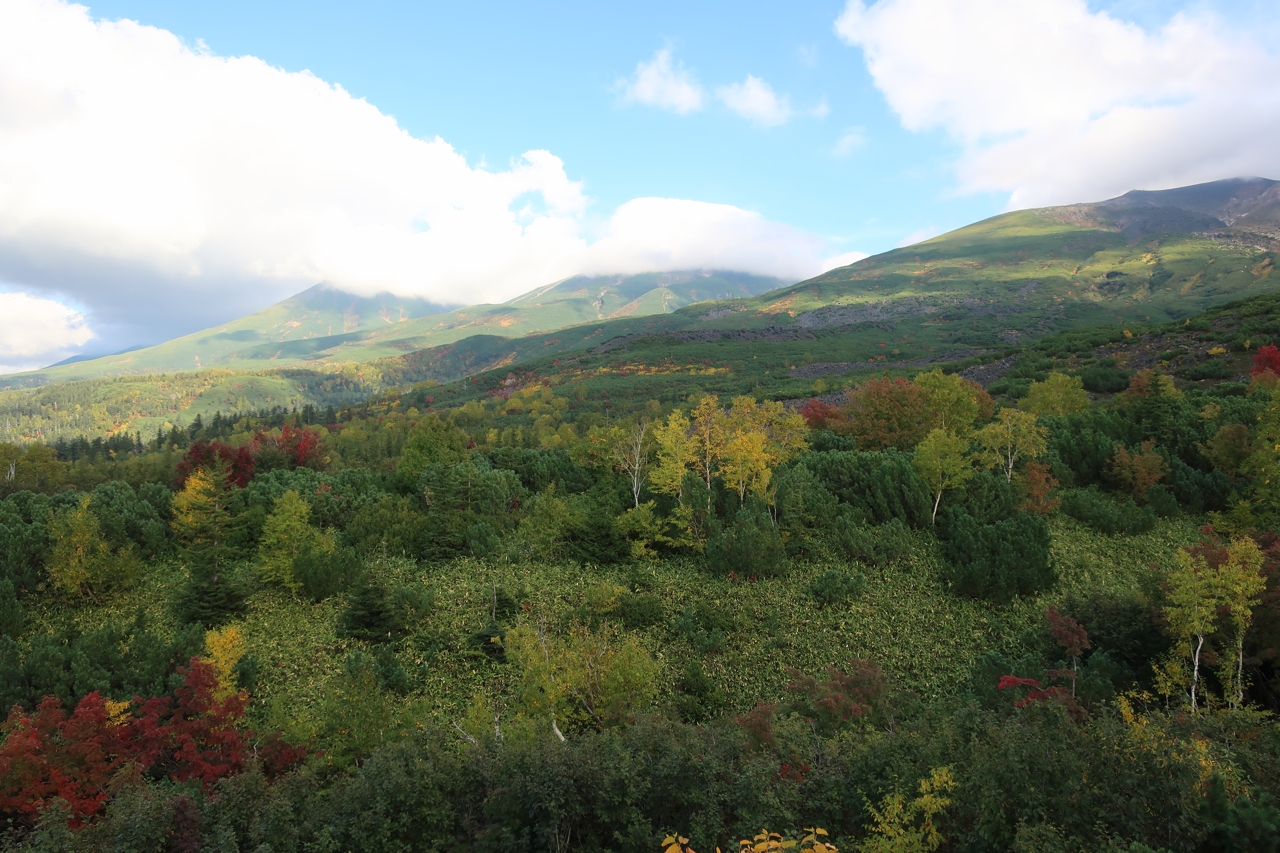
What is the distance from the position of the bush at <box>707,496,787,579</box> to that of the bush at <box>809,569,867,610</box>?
2.27 meters

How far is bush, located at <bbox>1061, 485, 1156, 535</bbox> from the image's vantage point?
87.0ft

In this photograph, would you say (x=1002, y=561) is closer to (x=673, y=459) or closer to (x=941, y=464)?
(x=941, y=464)

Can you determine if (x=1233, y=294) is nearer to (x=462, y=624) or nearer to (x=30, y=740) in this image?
(x=462, y=624)

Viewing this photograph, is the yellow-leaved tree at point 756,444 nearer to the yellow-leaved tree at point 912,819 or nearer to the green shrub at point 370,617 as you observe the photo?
the green shrub at point 370,617

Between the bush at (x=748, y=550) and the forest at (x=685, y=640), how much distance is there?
168 mm

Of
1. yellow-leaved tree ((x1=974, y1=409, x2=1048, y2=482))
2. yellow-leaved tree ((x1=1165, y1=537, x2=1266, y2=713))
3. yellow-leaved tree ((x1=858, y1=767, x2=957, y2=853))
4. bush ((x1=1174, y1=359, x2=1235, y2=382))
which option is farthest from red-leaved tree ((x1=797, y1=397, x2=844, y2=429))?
yellow-leaved tree ((x1=858, y1=767, x2=957, y2=853))

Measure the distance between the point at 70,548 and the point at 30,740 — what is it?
15260 millimetres

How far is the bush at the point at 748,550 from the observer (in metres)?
25.3

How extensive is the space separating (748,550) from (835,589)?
12.8 ft

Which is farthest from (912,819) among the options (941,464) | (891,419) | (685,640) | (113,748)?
(891,419)

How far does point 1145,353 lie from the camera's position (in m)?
62.0

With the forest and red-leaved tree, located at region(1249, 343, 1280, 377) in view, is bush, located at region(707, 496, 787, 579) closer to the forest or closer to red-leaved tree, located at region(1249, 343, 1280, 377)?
the forest

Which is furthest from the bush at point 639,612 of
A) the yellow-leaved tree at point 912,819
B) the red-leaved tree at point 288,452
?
the red-leaved tree at point 288,452

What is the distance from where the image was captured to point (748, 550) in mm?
25297
